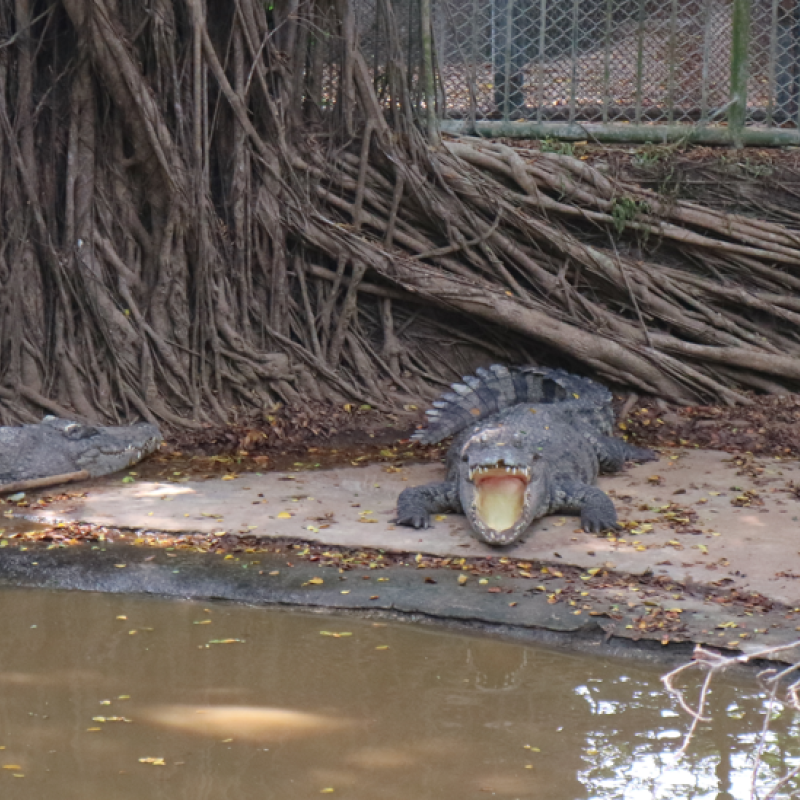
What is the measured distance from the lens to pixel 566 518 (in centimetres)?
546

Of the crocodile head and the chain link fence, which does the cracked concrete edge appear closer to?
the crocodile head

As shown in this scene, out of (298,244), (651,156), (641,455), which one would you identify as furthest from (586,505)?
(651,156)

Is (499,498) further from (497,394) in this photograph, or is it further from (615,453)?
(497,394)

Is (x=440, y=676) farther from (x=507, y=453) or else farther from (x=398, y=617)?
(x=507, y=453)

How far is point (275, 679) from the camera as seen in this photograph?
379 centimetres

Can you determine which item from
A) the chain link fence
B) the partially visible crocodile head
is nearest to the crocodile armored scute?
the partially visible crocodile head

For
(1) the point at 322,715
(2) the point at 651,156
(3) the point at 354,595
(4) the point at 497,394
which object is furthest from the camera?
(2) the point at 651,156

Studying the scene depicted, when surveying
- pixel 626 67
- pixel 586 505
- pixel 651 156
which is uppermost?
pixel 626 67

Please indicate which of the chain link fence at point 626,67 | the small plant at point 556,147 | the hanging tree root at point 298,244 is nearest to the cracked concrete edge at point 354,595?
the hanging tree root at point 298,244

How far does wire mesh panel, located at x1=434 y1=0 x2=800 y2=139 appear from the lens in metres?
8.62

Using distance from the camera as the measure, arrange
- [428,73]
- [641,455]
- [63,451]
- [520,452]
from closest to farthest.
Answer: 1. [520,452]
2. [63,451]
3. [641,455]
4. [428,73]

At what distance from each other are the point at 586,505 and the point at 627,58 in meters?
4.75

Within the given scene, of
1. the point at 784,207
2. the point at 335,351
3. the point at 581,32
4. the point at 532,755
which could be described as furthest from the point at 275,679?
the point at 581,32

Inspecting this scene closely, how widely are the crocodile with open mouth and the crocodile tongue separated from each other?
6.84 ft
